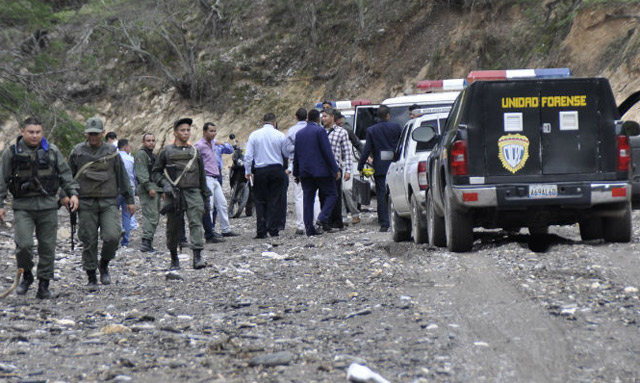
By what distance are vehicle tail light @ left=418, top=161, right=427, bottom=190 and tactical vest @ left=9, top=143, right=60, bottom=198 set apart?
5.28m

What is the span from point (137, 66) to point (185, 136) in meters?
42.7

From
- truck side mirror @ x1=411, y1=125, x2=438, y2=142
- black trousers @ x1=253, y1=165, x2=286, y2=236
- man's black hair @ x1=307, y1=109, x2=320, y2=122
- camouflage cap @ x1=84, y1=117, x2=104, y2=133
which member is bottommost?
black trousers @ x1=253, y1=165, x2=286, y2=236

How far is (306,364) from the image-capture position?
6207mm

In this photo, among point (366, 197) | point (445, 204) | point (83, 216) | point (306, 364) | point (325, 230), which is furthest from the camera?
point (366, 197)

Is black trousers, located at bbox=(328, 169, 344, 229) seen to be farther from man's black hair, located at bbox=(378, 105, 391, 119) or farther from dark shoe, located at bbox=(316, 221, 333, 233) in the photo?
Result: man's black hair, located at bbox=(378, 105, 391, 119)

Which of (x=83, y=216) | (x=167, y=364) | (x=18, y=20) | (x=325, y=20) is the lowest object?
(x=167, y=364)

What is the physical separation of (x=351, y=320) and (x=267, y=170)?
8771 mm

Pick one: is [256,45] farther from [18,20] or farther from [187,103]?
[18,20]

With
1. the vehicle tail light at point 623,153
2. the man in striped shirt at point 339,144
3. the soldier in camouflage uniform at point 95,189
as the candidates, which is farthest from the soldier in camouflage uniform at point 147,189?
the vehicle tail light at point 623,153

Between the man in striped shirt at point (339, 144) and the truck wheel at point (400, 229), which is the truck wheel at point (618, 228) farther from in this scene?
the man in striped shirt at point (339, 144)

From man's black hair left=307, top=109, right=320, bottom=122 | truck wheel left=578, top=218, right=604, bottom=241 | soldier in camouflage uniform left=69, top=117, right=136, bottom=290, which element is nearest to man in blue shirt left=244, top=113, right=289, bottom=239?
man's black hair left=307, top=109, right=320, bottom=122

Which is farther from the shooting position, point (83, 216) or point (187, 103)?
point (187, 103)

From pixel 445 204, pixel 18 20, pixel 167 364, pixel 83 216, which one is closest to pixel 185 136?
pixel 83 216

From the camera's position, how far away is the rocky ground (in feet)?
19.9
